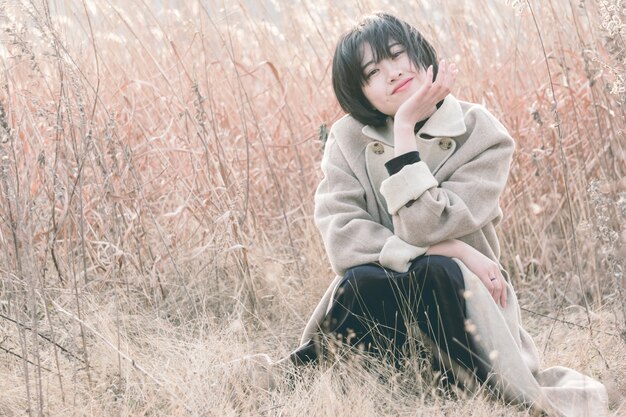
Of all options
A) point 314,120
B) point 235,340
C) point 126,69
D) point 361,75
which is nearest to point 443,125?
point 361,75

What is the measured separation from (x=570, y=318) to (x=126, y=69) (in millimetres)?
2082

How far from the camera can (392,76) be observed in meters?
2.33

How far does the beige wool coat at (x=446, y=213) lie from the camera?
7.36ft

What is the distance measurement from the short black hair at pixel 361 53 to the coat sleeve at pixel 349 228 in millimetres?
139

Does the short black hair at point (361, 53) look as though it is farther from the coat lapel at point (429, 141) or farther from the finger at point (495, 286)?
the finger at point (495, 286)

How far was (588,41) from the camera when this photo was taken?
370cm

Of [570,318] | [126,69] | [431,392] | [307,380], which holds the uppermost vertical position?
[126,69]

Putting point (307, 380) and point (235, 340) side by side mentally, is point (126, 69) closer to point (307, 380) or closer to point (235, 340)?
point (235, 340)

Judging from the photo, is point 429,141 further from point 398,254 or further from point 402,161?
point 398,254

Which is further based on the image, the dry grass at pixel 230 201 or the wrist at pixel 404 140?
the dry grass at pixel 230 201

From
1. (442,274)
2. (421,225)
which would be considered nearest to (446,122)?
(421,225)

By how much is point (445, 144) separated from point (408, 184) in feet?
0.66

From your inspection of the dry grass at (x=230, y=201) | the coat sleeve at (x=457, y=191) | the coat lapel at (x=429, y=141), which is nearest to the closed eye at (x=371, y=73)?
the coat lapel at (x=429, y=141)

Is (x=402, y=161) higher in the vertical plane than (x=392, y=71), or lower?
lower
